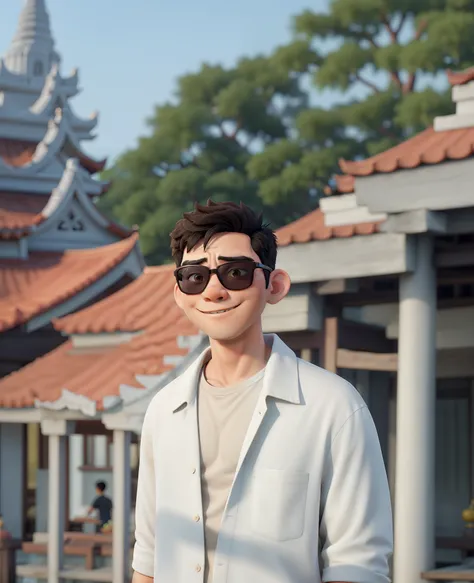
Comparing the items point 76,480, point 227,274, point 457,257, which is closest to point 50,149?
point 76,480

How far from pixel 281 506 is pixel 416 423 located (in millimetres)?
6357

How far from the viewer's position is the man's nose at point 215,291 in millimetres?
3982

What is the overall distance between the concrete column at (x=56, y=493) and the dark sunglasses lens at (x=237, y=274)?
1130 cm

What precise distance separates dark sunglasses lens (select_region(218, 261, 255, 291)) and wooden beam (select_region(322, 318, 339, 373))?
7.14 meters

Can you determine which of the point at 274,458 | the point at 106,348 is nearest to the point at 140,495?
the point at 274,458

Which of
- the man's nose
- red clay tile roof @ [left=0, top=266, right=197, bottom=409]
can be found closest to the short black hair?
the man's nose

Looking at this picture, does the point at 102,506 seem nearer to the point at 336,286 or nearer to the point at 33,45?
the point at 336,286

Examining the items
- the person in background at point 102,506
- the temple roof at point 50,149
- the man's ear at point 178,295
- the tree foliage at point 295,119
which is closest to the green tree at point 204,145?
the tree foliage at point 295,119

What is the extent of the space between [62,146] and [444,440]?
13570mm

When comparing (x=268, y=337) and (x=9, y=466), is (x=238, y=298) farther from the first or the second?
(x=9, y=466)

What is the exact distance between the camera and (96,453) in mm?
20594

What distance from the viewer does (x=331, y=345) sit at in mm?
11109

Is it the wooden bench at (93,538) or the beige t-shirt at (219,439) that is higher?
the beige t-shirt at (219,439)

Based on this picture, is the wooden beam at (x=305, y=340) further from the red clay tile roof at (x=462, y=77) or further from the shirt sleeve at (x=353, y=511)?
the shirt sleeve at (x=353, y=511)
